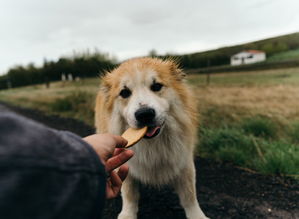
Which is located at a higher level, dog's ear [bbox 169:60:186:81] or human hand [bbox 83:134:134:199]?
dog's ear [bbox 169:60:186:81]

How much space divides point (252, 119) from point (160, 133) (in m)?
1.94

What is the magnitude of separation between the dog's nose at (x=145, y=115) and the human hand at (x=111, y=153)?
61 centimetres

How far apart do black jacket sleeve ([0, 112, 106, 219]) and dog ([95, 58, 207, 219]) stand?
64.1 inches

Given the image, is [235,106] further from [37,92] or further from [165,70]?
→ [37,92]

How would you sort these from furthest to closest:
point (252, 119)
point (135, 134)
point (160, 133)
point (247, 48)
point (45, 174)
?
1. point (247, 48)
2. point (252, 119)
3. point (160, 133)
4. point (135, 134)
5. point (45, 174)

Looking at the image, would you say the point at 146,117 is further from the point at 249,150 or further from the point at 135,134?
the point at 249,150

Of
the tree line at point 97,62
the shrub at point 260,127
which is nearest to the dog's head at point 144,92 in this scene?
the tree line at point 97,62

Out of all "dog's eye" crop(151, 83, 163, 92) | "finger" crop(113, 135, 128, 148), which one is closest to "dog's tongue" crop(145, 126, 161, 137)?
"dog's eye" crop(151, 83, 163, 92)

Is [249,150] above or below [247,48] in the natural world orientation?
below

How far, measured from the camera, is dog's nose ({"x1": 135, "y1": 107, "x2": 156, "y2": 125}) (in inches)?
81.1

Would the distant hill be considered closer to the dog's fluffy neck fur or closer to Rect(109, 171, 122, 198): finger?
the dog's fluffy neck fur

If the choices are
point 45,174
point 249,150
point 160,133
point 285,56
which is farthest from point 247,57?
point 45,174

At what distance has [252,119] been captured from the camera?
12.7ft

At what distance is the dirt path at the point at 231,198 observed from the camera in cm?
245
